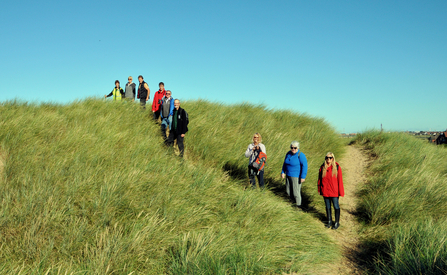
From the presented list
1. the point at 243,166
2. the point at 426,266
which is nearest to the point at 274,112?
the point at 243,166

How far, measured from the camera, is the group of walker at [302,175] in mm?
7496

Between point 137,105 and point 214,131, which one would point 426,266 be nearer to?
point 214,131

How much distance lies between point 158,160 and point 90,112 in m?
4.28

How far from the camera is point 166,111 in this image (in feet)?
33.6

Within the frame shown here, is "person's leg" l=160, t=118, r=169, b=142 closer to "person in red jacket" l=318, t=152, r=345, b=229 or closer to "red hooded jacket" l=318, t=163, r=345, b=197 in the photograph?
"person in red jacket" l=318, t=152, r=345, b=229

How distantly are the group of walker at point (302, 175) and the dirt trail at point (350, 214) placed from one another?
1.45ft

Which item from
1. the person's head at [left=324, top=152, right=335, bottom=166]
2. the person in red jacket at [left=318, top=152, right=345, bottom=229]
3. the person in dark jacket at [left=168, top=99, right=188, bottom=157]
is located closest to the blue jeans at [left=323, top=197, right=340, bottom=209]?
the person in red jacket at [left=318, top=152, right=345, bottom=229]

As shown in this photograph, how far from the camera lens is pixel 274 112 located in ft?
53.0

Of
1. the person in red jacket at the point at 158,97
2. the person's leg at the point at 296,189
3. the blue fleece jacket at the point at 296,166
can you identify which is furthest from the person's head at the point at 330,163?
the person in red jacket at the point at 158,97

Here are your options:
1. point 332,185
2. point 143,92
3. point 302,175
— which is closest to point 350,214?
point 332,185

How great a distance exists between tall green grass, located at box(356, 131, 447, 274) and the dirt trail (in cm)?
38

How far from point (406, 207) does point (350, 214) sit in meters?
1.57

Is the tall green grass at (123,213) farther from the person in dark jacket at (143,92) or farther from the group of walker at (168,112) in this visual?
the person in dark jacket at (143,92)

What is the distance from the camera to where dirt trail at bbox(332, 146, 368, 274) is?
5.66 meters
